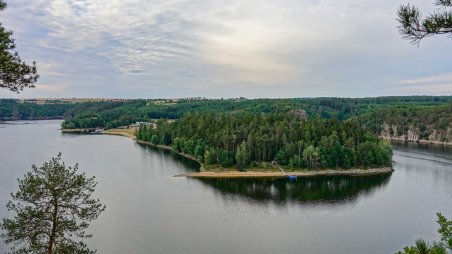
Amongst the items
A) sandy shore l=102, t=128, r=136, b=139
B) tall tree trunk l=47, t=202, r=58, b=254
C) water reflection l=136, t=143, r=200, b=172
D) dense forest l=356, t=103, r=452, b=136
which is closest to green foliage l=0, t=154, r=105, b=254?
tall tree trunk l=47, t=202, r=58, b=254

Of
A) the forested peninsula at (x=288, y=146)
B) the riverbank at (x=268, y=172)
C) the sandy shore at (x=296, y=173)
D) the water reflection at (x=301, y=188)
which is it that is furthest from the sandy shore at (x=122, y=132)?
the water reflection at (x=301, y=188)

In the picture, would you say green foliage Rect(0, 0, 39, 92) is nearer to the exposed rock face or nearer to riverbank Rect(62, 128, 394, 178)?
riverbank Rect(62, 128, 394, 178)

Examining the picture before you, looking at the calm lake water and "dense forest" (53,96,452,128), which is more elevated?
"dense forest" (53,96,452,128)

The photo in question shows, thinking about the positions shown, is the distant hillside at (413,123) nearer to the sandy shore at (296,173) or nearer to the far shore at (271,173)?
the sandy shore at (296,173)

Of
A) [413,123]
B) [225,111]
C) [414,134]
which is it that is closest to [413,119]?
[413,123]

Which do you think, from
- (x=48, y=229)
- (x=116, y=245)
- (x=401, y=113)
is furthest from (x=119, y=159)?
(x=401, y=113)

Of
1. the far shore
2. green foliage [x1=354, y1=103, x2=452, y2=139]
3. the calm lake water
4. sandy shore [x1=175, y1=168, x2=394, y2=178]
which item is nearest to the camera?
the calm lake water

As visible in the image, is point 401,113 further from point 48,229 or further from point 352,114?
point 48,229
